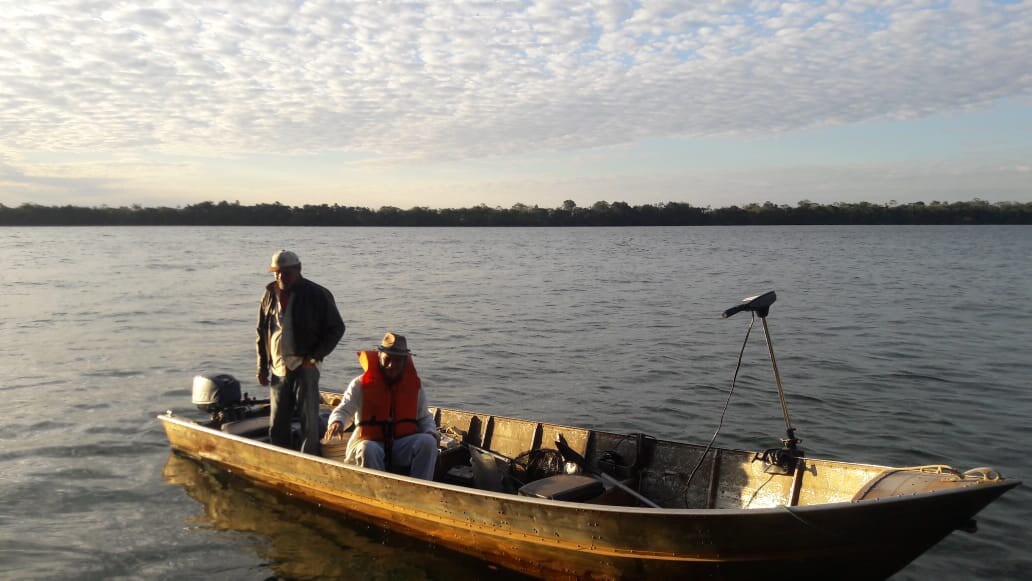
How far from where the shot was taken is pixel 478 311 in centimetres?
2303

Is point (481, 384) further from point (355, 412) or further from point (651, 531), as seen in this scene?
point (651, 531)

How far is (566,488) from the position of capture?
6.42m

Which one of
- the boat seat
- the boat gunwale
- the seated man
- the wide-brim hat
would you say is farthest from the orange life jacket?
the boat seat

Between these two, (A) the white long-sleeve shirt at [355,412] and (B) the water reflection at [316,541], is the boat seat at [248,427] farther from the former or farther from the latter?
(A) the white long-sleeve shirt at [355,412]

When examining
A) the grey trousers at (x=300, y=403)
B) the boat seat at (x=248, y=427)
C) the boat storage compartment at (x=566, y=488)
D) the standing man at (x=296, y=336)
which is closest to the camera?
the boat storage compartment at (x=566, y=488)

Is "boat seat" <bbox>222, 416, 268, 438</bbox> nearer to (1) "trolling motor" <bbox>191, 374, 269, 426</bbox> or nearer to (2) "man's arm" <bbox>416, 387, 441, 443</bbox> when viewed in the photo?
(1) "trolling motor" <bbox>191, 374, 269, 426</bbox>

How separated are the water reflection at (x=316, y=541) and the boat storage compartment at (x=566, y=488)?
775 millimetres

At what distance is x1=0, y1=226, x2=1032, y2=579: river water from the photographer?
23.6 ft

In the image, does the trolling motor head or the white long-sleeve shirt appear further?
the trolling motor head

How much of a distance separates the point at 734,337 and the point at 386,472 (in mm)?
13303

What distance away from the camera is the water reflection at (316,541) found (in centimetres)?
665

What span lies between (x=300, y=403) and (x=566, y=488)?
2.98m

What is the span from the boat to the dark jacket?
1.12 meters

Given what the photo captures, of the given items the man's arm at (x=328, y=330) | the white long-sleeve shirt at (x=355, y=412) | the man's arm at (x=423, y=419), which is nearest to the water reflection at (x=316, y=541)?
the white long-sleeve shirt at (x=355, y=412)
